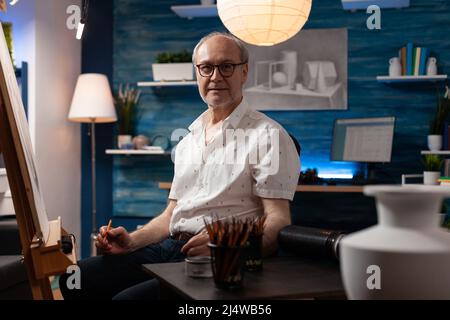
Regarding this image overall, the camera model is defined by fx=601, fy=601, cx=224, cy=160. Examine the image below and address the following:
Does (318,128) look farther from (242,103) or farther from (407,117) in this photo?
(242,103)

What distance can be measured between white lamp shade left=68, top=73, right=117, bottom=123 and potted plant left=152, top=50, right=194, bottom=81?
42 cm

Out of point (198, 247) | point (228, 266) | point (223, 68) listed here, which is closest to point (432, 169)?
point (223, 68)

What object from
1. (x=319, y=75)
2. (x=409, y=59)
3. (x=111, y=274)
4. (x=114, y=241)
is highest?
(x=409, y=59)

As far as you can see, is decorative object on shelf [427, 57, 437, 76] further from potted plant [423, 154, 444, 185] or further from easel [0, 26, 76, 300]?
easel [0, 26, 76, 300]

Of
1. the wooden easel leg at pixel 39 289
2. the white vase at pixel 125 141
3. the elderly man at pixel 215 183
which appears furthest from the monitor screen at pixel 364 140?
the wooden easel leg at pixel 39 289

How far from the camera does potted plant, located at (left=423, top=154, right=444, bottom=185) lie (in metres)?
3.82

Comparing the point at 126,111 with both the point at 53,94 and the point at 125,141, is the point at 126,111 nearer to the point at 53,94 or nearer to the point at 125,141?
the point at 125,141

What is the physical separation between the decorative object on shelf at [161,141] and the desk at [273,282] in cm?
337

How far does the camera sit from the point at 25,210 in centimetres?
142

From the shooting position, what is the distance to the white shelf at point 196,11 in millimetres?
4553

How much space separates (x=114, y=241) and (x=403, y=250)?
46.1 inches

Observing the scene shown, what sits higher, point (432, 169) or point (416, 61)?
point (416, 61)

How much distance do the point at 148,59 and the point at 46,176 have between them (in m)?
1.26
